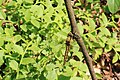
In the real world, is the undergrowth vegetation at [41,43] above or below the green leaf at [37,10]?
below

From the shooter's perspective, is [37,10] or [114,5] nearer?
[114,5]

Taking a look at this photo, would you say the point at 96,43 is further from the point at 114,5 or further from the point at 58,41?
the point at 114,5

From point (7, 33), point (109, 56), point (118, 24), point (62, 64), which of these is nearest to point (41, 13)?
point (7, 33)

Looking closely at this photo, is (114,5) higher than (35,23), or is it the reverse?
(114,5)

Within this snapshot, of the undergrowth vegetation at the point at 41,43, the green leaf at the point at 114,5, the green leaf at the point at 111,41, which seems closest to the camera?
the green leaf at the point at 114,5

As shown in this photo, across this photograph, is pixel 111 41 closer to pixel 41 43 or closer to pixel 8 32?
pixel 41 43

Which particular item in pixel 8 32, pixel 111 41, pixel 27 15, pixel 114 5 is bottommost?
pixel 111 41

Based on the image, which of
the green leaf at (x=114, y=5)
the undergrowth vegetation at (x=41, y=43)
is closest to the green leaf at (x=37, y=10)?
the undergrowth vegetation at (x=41, y=43)

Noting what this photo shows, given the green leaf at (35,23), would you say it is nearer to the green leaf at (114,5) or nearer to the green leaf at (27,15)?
the green leaf at (27,15)

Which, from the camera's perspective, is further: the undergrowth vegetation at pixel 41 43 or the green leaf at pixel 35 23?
the green leaf at pixel 35 23

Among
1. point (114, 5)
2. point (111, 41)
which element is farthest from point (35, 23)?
point (114, 5)

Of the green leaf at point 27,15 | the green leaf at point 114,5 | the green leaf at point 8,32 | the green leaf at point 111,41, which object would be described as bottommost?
the green leaf at point 111,41

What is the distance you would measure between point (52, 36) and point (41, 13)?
223mm

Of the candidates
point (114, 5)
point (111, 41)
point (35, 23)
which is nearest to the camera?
point (114, 5)
